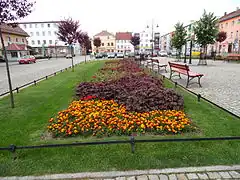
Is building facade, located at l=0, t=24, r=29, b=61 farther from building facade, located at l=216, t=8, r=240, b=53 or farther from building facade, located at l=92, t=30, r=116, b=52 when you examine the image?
building facade, located at l=216, t=8, r=240, b=53

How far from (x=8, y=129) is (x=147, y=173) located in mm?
3512

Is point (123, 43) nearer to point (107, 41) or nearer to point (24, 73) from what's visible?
point (107, 41)

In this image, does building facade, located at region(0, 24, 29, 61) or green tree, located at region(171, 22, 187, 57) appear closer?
green tree, located at region(171, 22, 187, 57)

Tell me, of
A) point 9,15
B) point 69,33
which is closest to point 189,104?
point 9,15

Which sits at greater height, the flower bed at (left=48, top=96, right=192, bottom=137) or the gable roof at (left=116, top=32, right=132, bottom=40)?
the gable roof at (left=116, top=32, right=132, bottom=40)

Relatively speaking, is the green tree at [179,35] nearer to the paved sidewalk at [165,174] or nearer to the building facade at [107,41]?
the paved sidewalk at [165,174]

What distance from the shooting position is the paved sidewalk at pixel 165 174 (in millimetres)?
2641

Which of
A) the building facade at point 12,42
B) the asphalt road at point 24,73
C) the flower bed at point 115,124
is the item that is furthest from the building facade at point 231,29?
the building facade at point 12,42

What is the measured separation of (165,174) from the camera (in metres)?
2.71

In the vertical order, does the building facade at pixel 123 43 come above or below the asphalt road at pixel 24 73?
above

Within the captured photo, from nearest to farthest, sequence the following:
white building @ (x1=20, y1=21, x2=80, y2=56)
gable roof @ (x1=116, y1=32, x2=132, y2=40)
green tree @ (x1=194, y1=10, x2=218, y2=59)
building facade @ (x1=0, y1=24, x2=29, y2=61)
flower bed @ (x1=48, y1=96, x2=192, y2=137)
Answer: flower bed @ (x1=48, y1=96, x2=192, y2=137), green tree @ (x1=194, y1=10, x2=218, y2=59), building facade @ (x1=0, y1=24, x2=29, y2=61), white building @ (x1=20, y1=21, x2=80, y2=56), gable roof @ (x1=116, y1=32, x2=132, y2=40)

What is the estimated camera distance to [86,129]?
13.1ft

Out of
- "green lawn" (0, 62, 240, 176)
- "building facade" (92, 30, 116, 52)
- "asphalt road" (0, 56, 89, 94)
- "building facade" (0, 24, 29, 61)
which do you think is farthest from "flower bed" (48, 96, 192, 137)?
"building facade" (92, 30, 116, 52)

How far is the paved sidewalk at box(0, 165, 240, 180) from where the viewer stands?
8.66ft
